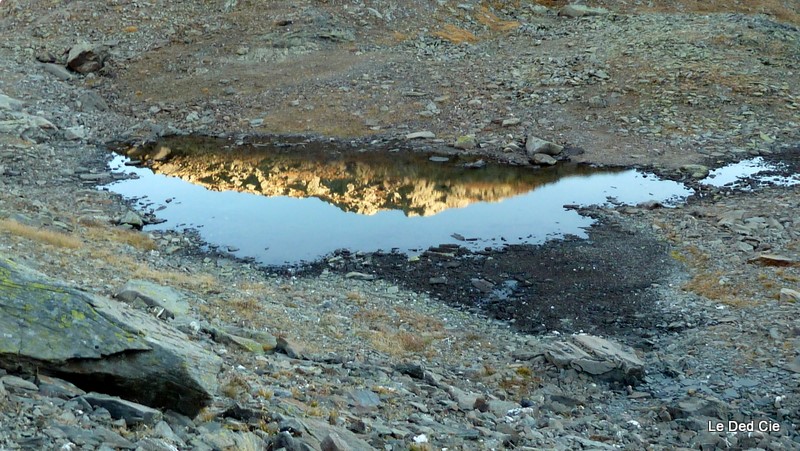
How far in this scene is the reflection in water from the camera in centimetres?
2333

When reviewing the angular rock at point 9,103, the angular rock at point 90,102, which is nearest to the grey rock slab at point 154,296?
the angular rock at point 9,103

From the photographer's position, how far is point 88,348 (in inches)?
336

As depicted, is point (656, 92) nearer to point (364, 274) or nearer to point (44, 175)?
point (364, 274)

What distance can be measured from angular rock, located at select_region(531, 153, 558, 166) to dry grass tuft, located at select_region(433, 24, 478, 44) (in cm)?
1507

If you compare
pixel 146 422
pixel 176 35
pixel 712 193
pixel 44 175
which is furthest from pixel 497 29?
pixel 146 422

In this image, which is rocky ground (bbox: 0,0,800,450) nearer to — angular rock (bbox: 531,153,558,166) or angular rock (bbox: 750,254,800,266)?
angular rock (bbox: 750,254,800,266)

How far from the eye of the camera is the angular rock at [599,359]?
14266 millimetres

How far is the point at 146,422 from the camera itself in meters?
8.25

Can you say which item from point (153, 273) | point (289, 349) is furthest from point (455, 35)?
point (289, 349)

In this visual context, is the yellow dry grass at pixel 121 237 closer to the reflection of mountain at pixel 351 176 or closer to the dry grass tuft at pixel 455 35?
the reflection of mountain at pixel 351 176

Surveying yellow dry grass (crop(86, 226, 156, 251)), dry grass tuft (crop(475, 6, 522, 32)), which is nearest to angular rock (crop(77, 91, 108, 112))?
yellow dry grass (crop(86, 226, 156, 251))

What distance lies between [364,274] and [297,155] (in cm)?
1416

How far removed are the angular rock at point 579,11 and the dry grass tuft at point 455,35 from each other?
302 inches

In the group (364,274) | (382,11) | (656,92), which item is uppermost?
(382,11)
